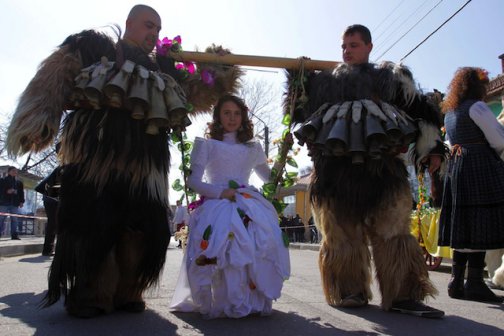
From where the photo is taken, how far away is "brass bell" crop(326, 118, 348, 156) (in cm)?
322

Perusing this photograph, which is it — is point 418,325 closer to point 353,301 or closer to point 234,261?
point 353,301

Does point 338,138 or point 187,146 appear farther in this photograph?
point 187,146

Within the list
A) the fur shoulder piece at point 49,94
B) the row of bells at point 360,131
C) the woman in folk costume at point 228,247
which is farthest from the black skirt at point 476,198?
the fur shoulder piece at point 49,94

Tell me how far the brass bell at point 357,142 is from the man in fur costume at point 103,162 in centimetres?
112

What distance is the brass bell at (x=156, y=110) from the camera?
2.94 metres

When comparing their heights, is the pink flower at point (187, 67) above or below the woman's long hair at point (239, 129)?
above

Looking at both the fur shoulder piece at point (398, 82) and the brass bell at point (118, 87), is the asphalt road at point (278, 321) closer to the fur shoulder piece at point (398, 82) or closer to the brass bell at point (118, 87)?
the brass bell at point (118, 87)

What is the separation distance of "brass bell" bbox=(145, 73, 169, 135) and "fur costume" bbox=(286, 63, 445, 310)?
3.32 ft

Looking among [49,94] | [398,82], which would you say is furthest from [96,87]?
[398,82]

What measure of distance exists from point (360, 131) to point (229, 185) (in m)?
0.97

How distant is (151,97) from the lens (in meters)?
2.98

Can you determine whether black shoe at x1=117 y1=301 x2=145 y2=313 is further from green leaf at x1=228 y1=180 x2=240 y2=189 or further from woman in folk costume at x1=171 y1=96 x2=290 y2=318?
green leaf at x1=228 y1=180 x2=240 y2=189

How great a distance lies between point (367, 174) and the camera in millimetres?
3436

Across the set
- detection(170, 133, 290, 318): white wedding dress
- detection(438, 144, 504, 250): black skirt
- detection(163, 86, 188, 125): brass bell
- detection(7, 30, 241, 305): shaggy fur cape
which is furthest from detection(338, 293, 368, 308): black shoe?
detection(163, 86, 188, 125): brass bell
